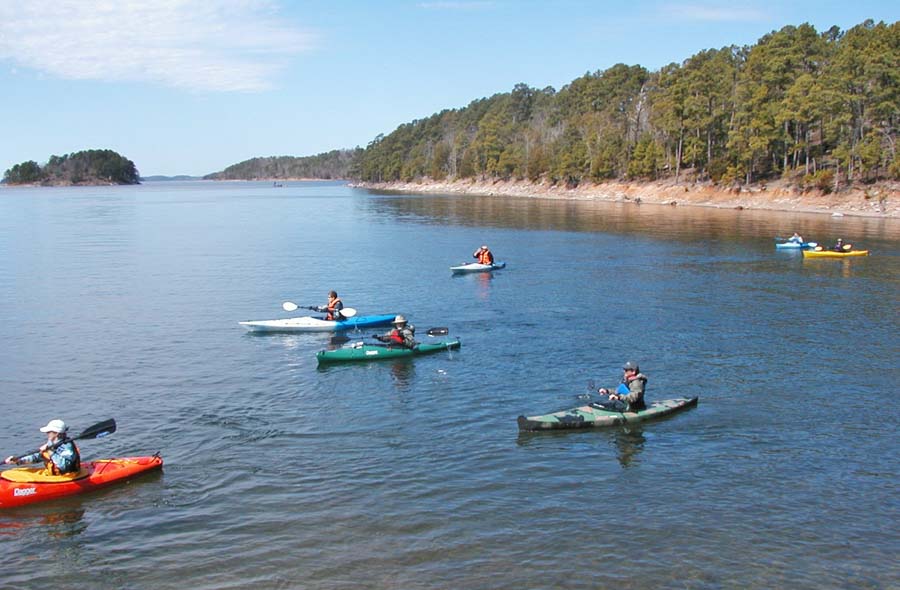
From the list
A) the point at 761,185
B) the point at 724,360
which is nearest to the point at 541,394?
the point at 724,360

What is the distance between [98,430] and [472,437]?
917 cm

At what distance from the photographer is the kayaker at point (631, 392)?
20.3m

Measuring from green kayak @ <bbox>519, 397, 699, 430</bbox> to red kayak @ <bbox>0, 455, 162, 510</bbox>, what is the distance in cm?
940

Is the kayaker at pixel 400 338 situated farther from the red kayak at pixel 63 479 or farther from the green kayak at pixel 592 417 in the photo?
the red kayak at pixel 63 479

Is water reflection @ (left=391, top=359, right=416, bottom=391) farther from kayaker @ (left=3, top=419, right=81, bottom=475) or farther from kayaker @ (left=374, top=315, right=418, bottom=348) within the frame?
kayaker @ (left=3, top=419, right=81, bottom=475)

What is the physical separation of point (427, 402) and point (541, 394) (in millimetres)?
3525

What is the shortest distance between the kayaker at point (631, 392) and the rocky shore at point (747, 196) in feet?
229

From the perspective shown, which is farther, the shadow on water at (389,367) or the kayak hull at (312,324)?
the kayak hull at (312,324)

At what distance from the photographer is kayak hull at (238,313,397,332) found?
102 feet

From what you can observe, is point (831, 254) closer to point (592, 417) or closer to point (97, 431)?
point (592, 417)

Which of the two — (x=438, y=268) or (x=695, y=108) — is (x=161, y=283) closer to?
(x=438, y=268)

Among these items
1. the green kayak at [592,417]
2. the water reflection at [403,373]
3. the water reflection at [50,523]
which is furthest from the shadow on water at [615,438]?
the water reflection at [50,523]

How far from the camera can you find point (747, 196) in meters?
96.8

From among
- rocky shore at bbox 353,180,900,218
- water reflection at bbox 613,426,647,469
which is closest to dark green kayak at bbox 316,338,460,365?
water reflection at bbox 613,426,647,469
